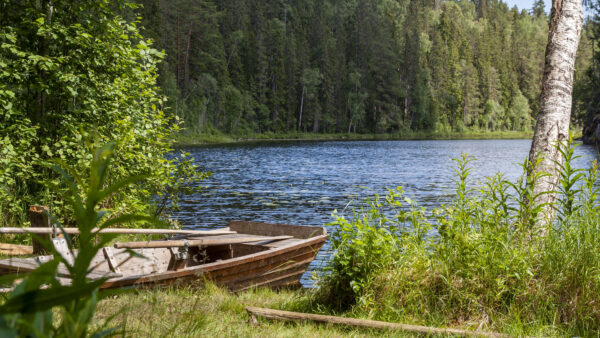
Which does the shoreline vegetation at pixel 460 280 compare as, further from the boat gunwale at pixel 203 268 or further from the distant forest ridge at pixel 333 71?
the distant forest ridge at pixel 333 71

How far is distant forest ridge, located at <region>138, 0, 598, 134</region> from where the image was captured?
70.2m

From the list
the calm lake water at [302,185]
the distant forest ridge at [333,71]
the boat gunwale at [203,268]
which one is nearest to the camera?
the boat gunwale at [203,268]

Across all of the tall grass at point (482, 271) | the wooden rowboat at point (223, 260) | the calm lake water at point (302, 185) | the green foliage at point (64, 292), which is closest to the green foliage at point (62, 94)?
the wooden rowboat at point (223, 260)

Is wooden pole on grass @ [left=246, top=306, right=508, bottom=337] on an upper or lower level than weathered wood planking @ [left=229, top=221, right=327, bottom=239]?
upper

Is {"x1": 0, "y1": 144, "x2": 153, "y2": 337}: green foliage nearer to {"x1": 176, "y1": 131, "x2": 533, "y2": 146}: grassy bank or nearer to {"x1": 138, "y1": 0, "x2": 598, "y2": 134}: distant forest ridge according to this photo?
{"x1": 176, "y1": 131, "x2": 533, "y2": 146}: grassy bank

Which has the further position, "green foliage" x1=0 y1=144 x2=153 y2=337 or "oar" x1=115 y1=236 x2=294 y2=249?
"oar" x1=115 y1=236 x2=294 y2=249

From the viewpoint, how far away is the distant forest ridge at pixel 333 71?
7025cm

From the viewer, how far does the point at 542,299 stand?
5.02m

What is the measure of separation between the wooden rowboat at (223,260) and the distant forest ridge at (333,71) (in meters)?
54.1

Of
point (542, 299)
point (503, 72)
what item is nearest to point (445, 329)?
point (542, 299)

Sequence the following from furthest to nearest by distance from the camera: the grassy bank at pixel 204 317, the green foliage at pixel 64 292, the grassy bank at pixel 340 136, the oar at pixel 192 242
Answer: the grassy bank at pixel 340 136, the oar at pixel 192 242, the grassy bank at pixel 204 317, the green foliage at pixel 64 292

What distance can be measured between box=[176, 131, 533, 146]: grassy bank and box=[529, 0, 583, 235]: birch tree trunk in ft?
180

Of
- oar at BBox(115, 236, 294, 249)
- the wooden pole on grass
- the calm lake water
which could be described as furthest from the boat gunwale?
the calm lake water

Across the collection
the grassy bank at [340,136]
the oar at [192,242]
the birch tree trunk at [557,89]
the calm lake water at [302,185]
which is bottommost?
the calm lake water at [302,185]
